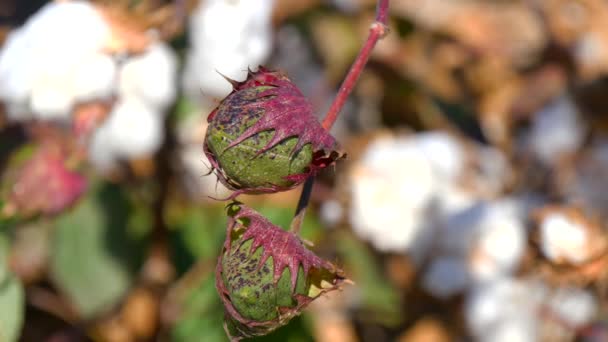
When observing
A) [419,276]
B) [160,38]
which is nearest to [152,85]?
[160,38]

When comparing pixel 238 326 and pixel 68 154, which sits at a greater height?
pixel 238 326

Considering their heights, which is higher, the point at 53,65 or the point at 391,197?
the point at 53,65

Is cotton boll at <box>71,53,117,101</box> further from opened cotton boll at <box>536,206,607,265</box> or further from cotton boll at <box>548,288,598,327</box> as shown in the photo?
cotton boll at <box>548,288,598,327</box>

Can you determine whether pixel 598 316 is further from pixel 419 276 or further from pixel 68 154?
pixel 68 154

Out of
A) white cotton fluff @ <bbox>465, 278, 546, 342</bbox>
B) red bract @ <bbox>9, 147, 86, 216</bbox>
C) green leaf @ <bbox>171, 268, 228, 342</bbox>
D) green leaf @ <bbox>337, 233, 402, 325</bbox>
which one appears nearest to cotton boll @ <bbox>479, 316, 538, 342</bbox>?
white cotton fluff @ <bbox>465, 278, 546, 342</bbox>

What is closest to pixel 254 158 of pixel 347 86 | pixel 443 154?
pixel 347 86

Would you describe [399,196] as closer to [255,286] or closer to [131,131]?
[131,131]
